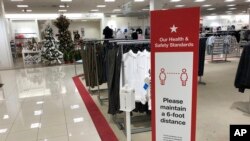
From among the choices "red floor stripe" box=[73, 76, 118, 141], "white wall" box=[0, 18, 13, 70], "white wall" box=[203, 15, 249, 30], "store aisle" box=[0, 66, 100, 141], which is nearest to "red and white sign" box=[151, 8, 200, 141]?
"red floor stripe" box=[73, 76, 118, 141]

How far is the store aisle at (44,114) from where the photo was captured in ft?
10.3

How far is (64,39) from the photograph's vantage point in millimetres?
10836

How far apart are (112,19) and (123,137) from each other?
1843 cm

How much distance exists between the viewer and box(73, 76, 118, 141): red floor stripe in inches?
119

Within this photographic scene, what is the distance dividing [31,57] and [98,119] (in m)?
8.74

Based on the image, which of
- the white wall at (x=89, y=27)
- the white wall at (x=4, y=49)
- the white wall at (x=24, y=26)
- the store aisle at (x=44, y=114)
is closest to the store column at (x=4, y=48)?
the white wall at (x=4, y=49)

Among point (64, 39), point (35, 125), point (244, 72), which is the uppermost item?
point (64, 39)

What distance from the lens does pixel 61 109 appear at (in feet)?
13.9

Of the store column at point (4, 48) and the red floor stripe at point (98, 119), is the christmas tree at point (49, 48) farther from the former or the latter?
the red floor stripe at point (98, 119)

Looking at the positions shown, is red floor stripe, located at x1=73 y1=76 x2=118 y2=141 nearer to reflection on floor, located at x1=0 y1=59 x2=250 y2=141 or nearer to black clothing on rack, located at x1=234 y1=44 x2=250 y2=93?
reflection on floor, located at x1=0 y1=59 x2=250 y2=141

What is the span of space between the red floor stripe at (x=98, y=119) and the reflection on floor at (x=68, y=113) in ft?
0.25

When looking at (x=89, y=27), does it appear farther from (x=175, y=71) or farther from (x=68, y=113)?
(x=175, y=71)

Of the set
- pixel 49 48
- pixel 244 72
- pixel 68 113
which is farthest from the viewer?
pixel 49 48

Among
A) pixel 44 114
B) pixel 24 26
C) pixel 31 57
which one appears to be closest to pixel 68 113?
pixel 44 114
